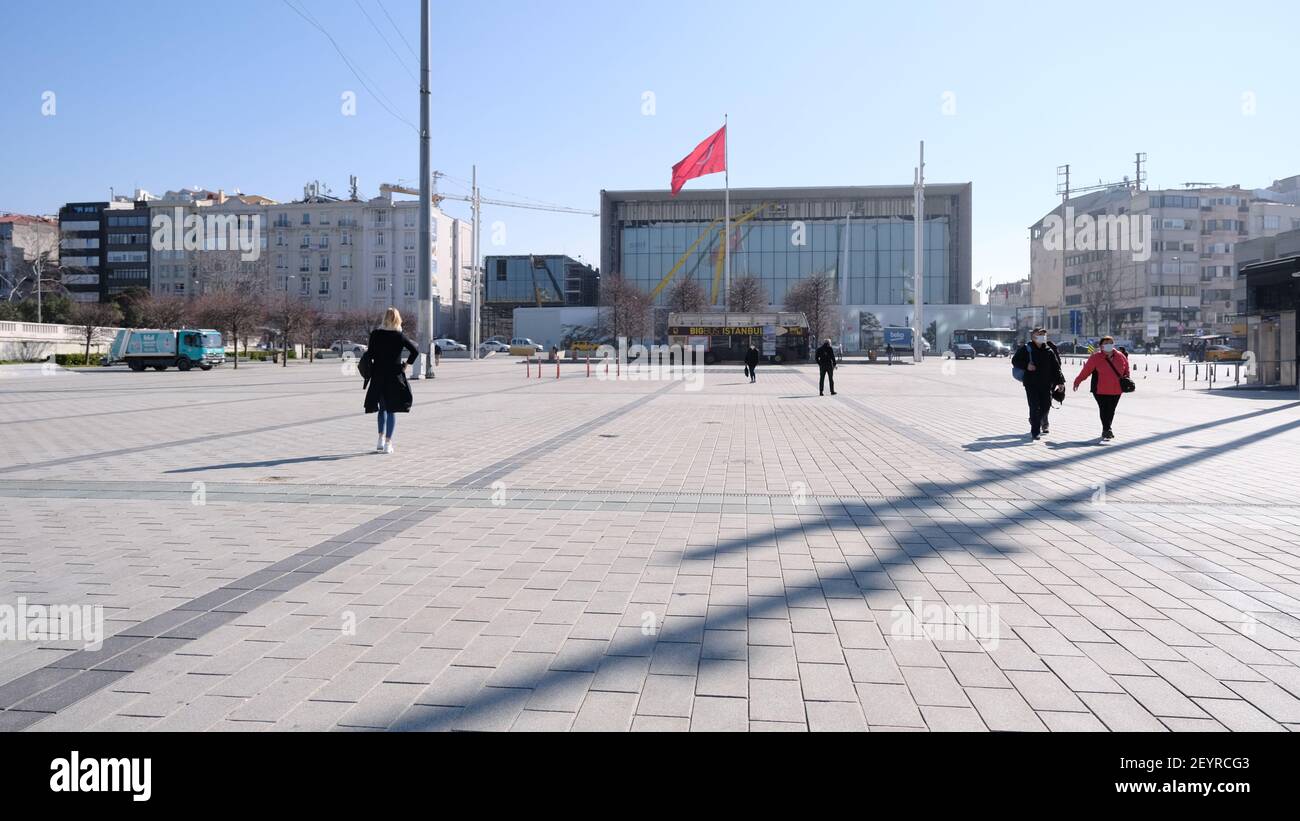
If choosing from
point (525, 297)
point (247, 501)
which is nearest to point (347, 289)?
point (525, 297)

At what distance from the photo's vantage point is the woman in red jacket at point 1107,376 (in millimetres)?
13250

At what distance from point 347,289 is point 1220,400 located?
95.6 meters

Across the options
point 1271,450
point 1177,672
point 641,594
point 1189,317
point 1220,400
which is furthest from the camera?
point 1189,317

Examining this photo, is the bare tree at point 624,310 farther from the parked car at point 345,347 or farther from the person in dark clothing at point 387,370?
the person in dark clothing at point 387,370

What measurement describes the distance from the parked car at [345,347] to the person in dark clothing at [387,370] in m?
66.7

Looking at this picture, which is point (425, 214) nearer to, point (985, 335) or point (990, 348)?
point (990, 348)

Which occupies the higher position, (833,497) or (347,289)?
(347,289)

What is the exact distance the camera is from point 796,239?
9331 cm

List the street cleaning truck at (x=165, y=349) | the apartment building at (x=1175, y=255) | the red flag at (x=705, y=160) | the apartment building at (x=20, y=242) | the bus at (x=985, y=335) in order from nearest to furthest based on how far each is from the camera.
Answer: the street cleaning truck at (x=165, y=349) < the red flag at (x=705, y=160) < the bus at (x=985, y=335) < the apartment building at (x=1175, y=255) < the apartment building at (x=20, y=242)

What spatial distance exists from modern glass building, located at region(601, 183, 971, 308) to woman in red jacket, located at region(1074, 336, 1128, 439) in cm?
7933

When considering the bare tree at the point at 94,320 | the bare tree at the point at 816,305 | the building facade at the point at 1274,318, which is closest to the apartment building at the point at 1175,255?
the bare tree at the point at 816,305
